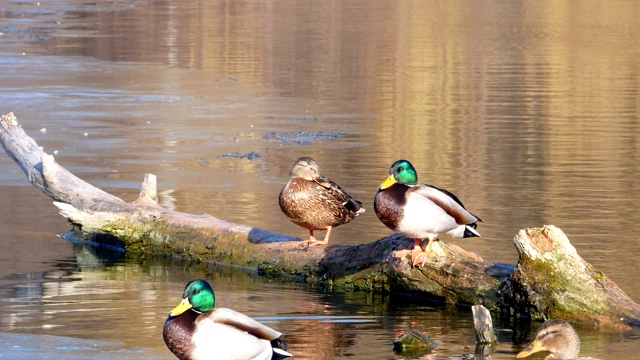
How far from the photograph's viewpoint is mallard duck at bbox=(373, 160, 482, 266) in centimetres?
977

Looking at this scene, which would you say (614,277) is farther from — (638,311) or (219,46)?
(219,46)

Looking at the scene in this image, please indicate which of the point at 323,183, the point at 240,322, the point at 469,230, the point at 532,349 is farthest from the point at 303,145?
the point at 240,322

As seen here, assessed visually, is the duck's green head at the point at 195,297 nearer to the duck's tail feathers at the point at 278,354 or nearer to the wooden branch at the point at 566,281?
the duck's tail feathers at the point at 278,354

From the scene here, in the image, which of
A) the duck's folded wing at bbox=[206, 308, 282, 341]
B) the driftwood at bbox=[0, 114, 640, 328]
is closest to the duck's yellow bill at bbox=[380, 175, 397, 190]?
the driftwood at bbox=[0, 114, 640, 328]

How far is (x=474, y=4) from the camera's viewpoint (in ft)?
186

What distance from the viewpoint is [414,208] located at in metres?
9.77

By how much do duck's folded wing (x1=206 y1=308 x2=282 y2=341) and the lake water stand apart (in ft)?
3.73

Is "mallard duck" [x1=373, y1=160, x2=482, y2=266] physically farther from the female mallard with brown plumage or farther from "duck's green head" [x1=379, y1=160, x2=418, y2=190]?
the female mallard with brown plumage

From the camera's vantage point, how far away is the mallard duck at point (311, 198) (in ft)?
36.2

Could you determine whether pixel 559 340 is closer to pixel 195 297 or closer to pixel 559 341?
pixel 559 341

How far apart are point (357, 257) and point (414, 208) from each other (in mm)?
1218

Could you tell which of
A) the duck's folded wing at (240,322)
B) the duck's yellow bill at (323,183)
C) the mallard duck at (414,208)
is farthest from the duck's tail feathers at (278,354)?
the duck's yellow bill at (323,183)

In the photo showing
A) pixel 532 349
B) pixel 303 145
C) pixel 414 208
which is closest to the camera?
pixel 532 349

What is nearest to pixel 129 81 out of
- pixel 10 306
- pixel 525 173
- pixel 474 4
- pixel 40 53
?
pixel 40 53
